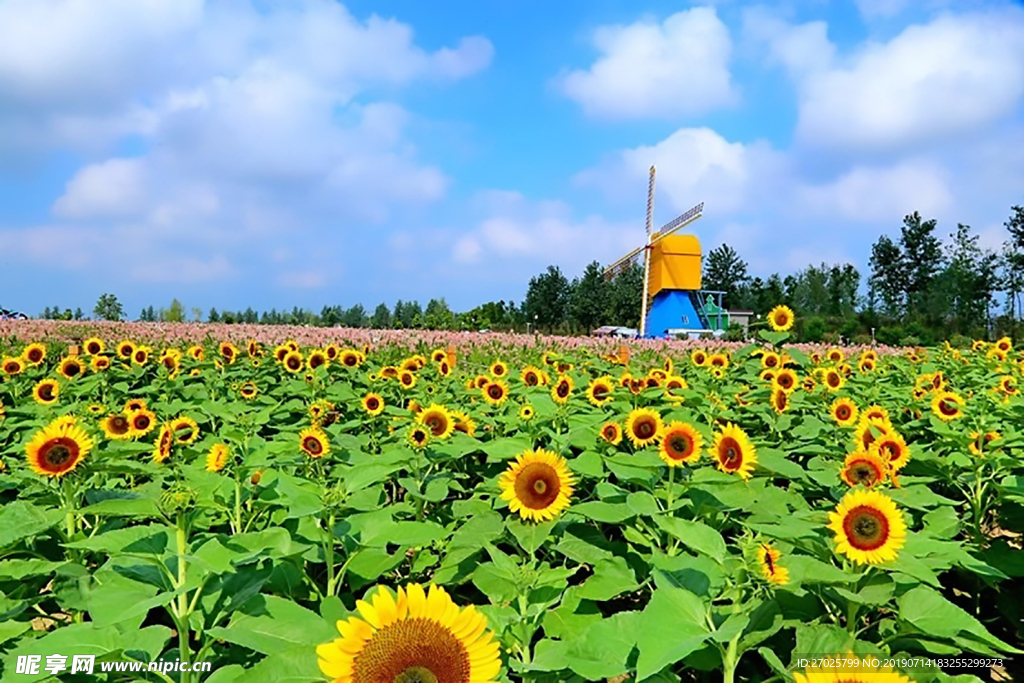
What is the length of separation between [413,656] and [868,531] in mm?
981

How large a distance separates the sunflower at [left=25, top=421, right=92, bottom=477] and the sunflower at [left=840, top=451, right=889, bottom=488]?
2219 mm

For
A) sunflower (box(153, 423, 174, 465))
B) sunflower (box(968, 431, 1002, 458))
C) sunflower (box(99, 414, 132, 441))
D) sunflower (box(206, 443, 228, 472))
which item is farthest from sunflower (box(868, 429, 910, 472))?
sunflower (box(99, 414, 132, 441))

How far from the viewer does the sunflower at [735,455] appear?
7.88 feet

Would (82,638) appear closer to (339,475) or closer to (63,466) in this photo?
(63,466)

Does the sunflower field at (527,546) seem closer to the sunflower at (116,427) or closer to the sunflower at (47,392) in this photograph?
the sunflower at (116,427)

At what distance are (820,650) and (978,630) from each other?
342 millimetres

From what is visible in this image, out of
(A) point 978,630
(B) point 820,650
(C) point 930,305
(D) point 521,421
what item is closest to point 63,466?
(D) point 521,421

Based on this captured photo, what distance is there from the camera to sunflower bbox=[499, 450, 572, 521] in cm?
210

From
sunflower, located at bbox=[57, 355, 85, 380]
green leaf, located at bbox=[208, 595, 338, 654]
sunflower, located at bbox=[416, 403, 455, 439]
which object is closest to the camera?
green leaf, located at bbox=[208, 595, 338, 654]

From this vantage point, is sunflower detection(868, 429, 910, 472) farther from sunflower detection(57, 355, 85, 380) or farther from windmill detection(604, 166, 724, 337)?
windmill detection(604, 166, 724, 337)

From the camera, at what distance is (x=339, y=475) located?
239 cm

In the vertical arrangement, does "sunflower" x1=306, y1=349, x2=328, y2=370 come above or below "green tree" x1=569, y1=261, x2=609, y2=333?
below

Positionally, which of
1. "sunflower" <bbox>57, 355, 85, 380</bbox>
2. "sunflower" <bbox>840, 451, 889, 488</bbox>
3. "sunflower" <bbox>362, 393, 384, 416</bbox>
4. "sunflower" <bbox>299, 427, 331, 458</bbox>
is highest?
"sunflower" <bbox>57, 355, 85, 380</bbox>

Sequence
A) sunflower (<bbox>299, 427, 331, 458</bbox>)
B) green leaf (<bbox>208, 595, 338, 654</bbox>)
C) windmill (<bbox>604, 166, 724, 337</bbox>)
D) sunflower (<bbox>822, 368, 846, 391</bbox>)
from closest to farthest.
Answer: green leaf (<bbox>208, 595, 338, 654</bbox>) < sunflower (<bbox>299, 427, 331, 458</bbox>) < sunflower (<bbox>822, 368, 846, 391</bbox>) < windmill (<bbox>604, 166, 724, 337</bbox>)
